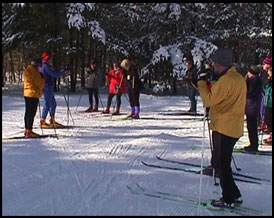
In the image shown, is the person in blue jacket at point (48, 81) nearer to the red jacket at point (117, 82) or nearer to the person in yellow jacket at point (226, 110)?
the red jacket at point (117, 82)

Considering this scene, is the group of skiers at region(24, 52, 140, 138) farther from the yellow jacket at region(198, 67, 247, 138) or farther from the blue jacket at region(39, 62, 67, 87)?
the yellow jacket at region(198, 67, 247, 138)

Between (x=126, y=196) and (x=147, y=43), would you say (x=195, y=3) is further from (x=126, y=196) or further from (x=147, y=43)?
Answer: (x=126, y=196)

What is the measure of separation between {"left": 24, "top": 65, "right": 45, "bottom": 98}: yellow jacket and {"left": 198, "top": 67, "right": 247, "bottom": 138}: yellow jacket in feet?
16.4

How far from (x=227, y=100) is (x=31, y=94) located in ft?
17.2

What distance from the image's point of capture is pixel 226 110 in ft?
15.3

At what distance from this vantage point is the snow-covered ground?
15.7 ft

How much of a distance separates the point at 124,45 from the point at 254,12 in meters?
9.54

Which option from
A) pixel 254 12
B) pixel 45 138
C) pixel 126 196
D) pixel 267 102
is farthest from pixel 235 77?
pixel 254 12

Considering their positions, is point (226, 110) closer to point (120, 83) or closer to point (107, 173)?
point (107, 173)

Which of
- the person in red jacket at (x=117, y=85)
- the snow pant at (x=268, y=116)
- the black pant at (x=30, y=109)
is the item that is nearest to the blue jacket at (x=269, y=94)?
the snow pant at (x=268, y=116)

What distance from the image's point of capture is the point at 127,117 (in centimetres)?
1238

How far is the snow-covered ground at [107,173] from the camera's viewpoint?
477cm

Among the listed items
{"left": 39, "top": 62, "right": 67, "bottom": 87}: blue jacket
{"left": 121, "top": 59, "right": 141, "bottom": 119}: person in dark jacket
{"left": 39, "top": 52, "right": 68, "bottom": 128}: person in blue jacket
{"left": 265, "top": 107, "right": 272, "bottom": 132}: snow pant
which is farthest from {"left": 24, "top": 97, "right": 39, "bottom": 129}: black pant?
{"left": 265, "top": 107, "right": 272, "bottom": 132}: snow pant

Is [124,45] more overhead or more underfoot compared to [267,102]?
more overhead
